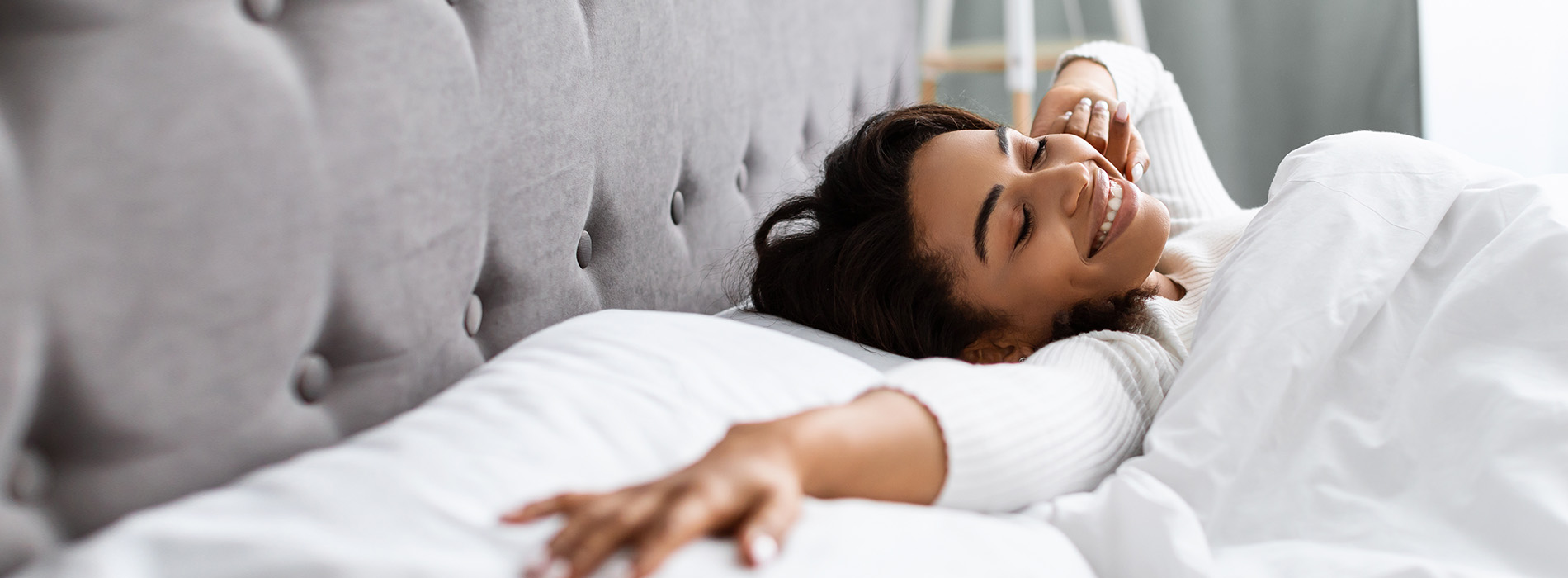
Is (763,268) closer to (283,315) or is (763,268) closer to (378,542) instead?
(283,315)

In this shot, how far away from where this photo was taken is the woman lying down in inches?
19.1

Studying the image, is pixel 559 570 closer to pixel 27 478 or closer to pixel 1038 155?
pixel 27 478

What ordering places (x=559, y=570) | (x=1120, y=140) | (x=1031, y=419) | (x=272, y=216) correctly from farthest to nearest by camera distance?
1. (x=1120, y=140)
2. (x=1031, y=419)
3. (x=272, y=216)
4. (x=559, y=570)

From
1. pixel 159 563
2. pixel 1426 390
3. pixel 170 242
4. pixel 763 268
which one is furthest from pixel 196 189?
pixel 1426 390

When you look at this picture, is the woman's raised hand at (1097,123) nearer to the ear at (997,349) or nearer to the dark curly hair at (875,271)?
the dark curly hair at (875,271)

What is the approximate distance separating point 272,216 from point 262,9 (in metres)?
0.13

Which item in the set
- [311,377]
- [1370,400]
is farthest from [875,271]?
[311,377]

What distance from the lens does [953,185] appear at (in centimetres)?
100

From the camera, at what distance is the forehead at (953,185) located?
0.98m

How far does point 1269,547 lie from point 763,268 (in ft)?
1.97

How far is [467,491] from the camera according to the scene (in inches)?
18.8

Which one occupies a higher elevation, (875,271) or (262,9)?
(262,9)

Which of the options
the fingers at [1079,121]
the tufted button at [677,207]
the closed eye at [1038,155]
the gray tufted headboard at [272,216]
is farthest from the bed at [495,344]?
the fingers at [1079,121]

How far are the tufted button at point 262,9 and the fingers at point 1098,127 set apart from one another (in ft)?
3.11
